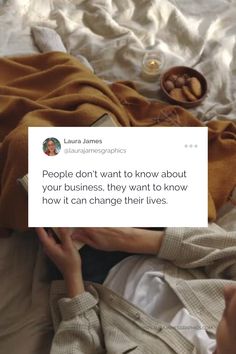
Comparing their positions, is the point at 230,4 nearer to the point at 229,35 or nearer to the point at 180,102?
the point at 229,35

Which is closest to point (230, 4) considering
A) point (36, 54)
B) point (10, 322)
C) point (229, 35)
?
point (229, 35)

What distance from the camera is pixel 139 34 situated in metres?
1.05

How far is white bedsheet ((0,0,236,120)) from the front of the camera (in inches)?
38.8

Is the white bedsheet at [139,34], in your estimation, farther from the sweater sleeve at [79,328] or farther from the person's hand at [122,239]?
the sweater sleeve at [79,328]

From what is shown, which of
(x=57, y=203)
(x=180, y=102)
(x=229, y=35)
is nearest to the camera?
(x=57, y=203)

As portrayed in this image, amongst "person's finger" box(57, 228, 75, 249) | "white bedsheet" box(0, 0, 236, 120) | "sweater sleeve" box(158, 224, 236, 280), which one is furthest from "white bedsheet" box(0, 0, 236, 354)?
"person's finger" box(57, 228, 75, 249)

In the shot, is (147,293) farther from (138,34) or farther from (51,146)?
(138,34)

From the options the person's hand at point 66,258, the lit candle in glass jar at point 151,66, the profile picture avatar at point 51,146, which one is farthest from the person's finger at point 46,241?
the lit candle in glass jar at point 151,66

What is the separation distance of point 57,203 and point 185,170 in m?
0.18

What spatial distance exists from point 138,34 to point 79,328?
62cm

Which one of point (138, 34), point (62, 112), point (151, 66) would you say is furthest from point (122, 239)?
point (138, 34)

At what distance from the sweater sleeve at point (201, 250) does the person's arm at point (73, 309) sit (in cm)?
12

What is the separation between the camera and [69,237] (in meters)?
0.75

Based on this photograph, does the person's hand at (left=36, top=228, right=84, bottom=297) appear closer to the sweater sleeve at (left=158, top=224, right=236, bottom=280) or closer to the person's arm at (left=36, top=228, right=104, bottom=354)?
the person's arm at (left=36, top=228, right=104, bottom=354)
